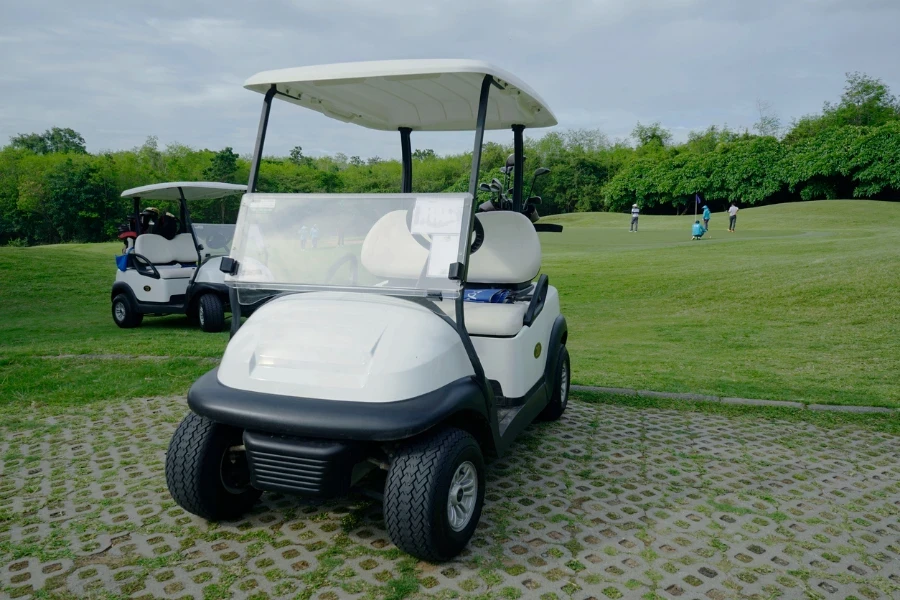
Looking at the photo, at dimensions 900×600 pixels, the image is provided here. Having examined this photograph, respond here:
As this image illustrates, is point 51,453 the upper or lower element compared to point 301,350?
lower

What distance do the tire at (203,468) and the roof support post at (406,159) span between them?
246cm

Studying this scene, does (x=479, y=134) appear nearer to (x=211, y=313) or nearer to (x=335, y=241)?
(x=335, y=241)

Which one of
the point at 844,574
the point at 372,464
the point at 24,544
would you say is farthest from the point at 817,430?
the point at 24,544

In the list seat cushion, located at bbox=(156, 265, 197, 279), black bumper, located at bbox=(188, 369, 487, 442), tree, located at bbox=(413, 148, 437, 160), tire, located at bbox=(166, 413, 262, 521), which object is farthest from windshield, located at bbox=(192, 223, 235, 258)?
black bumper, located at bbox=(188, 369, 487, 442)

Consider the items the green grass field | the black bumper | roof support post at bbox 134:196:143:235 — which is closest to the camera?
the black bumper

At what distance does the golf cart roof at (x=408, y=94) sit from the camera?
301 cm

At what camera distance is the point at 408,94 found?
3750 millimetres

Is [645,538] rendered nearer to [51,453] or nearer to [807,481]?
[807,481]

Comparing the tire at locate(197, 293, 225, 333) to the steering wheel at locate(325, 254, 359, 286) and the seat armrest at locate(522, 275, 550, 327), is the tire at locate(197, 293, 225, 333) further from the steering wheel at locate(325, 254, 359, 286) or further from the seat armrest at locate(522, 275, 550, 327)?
the steering wheel at locate(325, 254, 359, 286)

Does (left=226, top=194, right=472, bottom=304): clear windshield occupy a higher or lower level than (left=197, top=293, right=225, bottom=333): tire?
higher

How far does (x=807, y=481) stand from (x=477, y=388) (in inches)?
85.2

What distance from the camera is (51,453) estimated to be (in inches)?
157

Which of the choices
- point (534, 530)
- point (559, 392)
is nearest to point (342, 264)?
point (534, 530)

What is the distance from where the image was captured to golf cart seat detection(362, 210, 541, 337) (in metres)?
3.03
